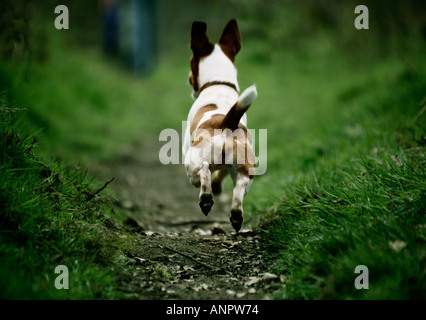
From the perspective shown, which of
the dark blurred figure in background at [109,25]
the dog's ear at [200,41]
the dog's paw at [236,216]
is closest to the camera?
the dog's paw at [236,216]

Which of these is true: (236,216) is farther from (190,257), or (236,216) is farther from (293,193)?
(293,193)

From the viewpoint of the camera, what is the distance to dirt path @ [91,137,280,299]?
2.17 m

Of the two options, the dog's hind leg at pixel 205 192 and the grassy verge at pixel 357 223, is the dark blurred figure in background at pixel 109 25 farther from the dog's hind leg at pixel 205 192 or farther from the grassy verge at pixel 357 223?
the dog's hind leg at pixel 205 192

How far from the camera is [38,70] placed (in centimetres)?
614

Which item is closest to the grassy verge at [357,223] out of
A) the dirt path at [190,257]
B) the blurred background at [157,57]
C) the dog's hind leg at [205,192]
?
the dirt path at [190,257]

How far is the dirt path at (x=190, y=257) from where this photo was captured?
2168 millimetres

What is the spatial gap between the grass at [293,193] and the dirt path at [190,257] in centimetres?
10

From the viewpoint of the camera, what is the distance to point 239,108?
2.32 metres

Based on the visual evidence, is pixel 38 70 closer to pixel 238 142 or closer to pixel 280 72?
pixel 238 142

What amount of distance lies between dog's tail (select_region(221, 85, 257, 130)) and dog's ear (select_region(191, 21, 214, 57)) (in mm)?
757

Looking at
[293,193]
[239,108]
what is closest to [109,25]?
[293,193]

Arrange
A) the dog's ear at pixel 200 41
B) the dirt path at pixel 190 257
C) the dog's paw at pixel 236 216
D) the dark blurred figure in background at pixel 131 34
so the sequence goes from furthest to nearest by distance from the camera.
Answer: the dark blurred figure in background at pixel 131 34 < the dog's ear at pixel 200 41 < the dog's paw at pixel 236 216 < the dirt path at pixel 190 257

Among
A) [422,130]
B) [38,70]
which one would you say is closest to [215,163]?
[422,130]

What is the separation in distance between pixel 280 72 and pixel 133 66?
14.9 ft
